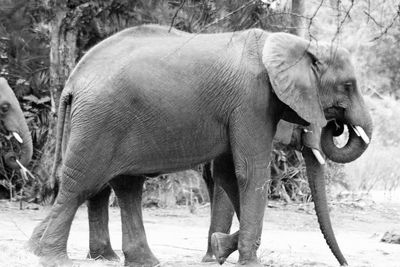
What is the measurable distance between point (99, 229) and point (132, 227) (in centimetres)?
43

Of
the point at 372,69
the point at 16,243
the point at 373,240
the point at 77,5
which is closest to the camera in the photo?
the point at 16,243

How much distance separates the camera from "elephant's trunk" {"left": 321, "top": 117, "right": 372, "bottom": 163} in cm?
855

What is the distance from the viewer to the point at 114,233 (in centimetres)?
1159

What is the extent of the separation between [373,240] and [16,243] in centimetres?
453

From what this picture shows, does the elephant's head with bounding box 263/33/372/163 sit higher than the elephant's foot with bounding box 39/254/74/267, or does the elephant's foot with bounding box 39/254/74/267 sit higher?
the elephant's head with bounding box 263/33/372/163

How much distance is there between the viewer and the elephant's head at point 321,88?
Answer: 819 centimetres

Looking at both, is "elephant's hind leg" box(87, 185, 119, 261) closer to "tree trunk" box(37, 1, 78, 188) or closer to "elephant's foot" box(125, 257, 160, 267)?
"elephant's foot" box(125, 257, 160, 267)

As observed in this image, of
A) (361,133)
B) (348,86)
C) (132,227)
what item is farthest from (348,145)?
(132,227)

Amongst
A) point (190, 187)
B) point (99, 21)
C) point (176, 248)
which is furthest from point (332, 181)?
point (176, 248)

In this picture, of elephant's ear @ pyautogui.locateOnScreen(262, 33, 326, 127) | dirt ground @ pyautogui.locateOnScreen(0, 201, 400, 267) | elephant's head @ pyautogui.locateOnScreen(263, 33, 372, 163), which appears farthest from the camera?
dirt ground @ pyautogui.locateOnScreen(0, 201, 400, 267)

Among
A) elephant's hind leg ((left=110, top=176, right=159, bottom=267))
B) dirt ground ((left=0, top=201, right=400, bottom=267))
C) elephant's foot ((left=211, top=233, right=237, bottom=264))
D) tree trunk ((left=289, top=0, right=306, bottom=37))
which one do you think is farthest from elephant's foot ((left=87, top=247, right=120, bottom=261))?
tree trunk ((left=289, top=0, right=306, bottom=37))

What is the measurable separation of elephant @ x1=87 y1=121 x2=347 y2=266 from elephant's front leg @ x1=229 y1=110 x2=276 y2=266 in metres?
0.23

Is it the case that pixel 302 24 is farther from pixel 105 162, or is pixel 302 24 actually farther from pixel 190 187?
pixel 105 162

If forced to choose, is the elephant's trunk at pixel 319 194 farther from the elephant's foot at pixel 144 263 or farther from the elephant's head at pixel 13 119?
the elephant's head at pixel 13 119
